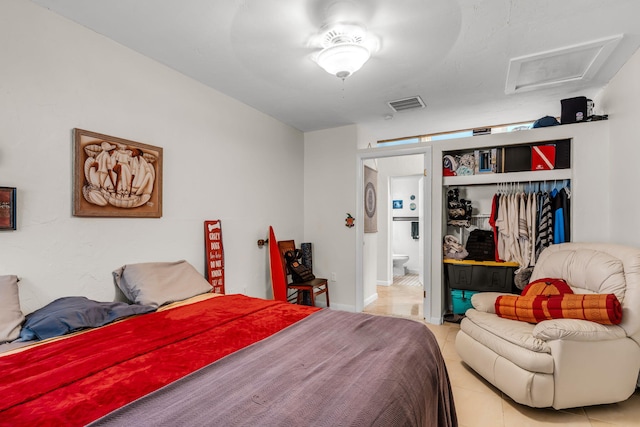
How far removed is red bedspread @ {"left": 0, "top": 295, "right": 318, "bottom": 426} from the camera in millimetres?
1036

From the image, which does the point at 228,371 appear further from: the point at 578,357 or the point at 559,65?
the point at 559,65

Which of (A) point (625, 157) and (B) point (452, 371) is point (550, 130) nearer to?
(A) point (625, 157)

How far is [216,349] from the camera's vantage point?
1510 mm

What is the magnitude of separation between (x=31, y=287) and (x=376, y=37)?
280 cm

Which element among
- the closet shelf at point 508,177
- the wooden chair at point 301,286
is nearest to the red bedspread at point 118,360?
the wooden chair at point 301,286

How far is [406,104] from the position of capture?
3609 millimetres

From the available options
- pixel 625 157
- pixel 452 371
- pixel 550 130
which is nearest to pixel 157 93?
pixel 452 371

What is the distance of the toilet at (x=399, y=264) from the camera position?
6664 mm

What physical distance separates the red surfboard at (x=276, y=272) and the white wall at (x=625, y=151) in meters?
3.31

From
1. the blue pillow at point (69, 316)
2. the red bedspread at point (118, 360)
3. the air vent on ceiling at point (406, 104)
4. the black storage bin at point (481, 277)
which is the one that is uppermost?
the air vent on ceiling at point (406, 104)

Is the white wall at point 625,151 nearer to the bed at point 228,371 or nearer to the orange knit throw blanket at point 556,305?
the orange knit throw blanket at point 556,305

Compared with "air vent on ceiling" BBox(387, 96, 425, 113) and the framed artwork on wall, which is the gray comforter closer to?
"air vent on ceiling" BBox(387, 96, 425, 113)

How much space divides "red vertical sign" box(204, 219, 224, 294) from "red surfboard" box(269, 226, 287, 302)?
80cm

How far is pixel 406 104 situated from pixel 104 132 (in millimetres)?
2951
